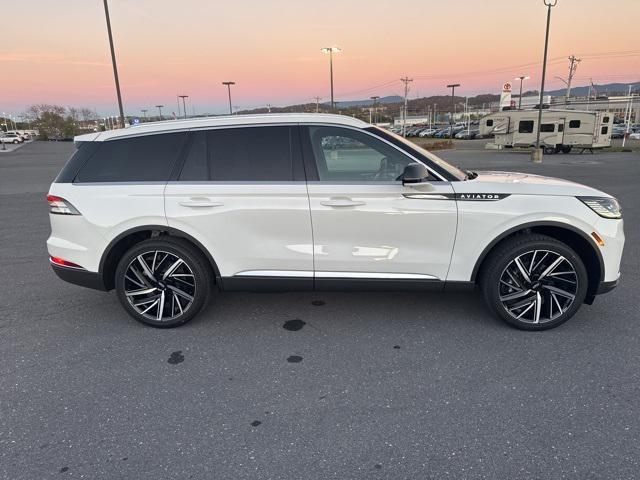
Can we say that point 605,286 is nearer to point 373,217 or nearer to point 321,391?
point 373,217

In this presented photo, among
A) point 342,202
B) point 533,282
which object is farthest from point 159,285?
point 533,282

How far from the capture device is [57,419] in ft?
8.75

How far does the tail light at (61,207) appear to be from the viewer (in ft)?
12.3

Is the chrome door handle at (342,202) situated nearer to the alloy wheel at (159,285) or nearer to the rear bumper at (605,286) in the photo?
the alloy wheel at (159,285)

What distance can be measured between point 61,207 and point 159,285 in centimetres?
108

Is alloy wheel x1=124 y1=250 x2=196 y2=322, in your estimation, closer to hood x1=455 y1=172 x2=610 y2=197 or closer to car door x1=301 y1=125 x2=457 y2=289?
car door x1=301 y1=125 x2=457 y2=289

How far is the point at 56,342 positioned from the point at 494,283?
3730 mm

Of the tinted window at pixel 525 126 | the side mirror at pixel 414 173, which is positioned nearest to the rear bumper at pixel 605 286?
the side mirror at pixel 414 173

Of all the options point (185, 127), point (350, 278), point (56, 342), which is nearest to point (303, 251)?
point (350, 278)

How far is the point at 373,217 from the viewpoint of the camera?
3.52 m

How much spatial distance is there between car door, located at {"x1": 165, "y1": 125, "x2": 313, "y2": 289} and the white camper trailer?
30.3m

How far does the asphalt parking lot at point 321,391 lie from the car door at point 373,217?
0.56 metres

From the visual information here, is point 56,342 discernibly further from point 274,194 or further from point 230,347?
point 274,194

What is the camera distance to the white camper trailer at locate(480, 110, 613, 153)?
2788 cm
